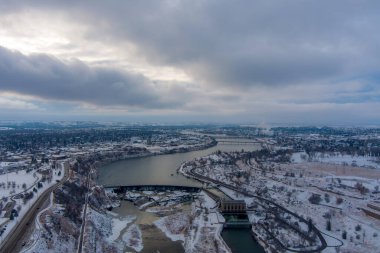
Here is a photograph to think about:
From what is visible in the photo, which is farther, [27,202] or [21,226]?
[27,202]

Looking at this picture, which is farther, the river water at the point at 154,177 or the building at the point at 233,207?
the building at the point at 233,207

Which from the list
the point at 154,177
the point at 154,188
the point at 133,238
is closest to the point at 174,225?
the point at 133,238

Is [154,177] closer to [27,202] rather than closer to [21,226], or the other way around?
Answer: [27,202]

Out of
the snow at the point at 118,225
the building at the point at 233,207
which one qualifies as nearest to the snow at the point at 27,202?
the snow at the point at 118,225

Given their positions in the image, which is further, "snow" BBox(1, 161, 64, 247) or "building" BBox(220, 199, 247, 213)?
"building" BBox(220, 199, 247, 213)

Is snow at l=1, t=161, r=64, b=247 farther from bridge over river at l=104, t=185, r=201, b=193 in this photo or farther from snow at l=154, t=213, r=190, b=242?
snow at l=154, t=213, r=190, b=242

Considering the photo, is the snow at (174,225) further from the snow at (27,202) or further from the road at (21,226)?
the snow at (27,202)

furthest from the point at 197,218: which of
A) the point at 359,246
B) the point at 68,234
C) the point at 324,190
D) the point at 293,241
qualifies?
the point at 324,190

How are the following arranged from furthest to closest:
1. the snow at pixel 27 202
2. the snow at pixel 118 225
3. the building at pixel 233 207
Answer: the building at pixel 233 207, the snow at pixel 118 225, the snow at pixel 27 202

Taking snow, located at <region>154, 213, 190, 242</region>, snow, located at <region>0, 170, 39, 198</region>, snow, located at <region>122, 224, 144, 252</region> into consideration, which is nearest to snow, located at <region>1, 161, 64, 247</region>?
snow, located at <region>0, 170, 39, 198</region>
